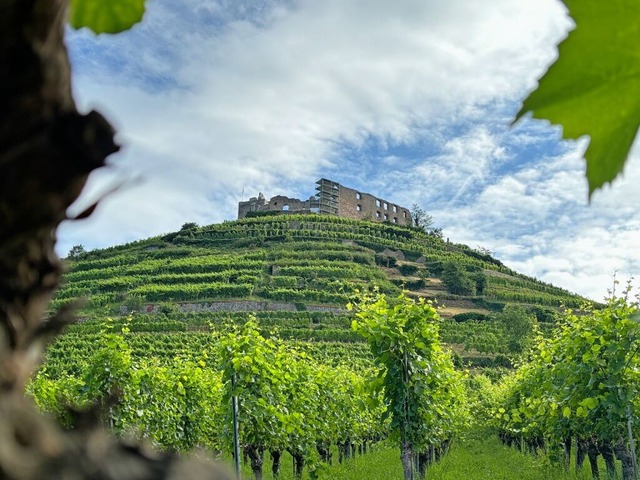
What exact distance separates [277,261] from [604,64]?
61444mm

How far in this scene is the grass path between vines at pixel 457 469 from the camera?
571 inches

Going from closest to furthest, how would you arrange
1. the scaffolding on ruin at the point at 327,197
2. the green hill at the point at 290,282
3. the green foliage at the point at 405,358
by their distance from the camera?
1. the green foliage at the point at 405,358
2. the green hill at the point at 290,282
3. the scaffolding on ruin at the point at 327,197

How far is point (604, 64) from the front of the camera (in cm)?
37

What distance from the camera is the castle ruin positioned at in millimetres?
79312

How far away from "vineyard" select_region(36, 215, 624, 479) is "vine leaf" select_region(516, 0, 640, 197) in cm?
33

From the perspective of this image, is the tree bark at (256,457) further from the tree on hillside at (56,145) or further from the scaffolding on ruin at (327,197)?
the scaffolding on ruin at (327,197)

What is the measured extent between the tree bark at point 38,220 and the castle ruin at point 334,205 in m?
78.4

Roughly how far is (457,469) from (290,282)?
40239 mm

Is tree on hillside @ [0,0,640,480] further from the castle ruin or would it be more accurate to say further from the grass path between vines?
the castle ruin

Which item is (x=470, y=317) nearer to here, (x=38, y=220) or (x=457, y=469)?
(x=457, y=469)

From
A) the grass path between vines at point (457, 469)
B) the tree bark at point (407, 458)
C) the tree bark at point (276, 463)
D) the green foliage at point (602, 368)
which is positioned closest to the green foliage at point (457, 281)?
the grass path between vines at point (457, 469)

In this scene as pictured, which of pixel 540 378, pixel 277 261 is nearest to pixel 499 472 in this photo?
pixel 540 378

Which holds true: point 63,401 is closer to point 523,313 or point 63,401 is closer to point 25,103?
point 25,103

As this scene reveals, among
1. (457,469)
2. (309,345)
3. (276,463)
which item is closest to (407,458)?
(276,463)
